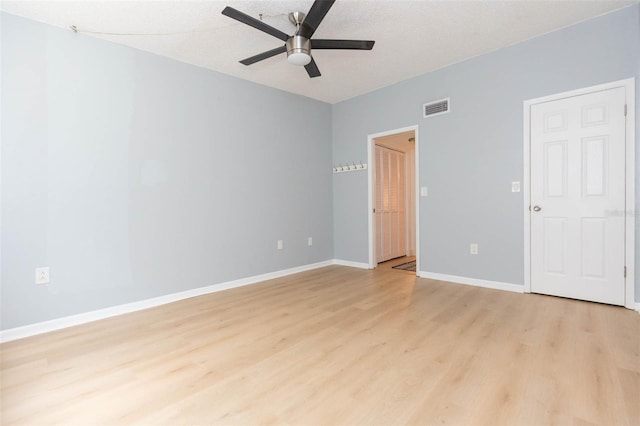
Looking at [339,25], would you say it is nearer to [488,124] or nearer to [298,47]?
[298,47]

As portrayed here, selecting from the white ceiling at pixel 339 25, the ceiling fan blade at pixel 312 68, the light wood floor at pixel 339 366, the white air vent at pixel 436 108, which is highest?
the white ceiling at pixel 339 25

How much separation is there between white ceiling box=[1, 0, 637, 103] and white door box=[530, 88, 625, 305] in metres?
0.87

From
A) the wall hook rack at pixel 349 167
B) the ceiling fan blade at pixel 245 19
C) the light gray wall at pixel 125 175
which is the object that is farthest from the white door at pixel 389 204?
the ceiling fan blade at pixel 245 19

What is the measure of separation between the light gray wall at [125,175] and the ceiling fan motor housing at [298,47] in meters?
1.53

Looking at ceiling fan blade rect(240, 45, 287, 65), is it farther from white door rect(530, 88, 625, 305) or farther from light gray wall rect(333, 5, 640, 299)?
white door rect(530, 88, 625, 305)

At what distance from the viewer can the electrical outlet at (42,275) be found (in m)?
2.54

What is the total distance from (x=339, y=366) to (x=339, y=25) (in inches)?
111

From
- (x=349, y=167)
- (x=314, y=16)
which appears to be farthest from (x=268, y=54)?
(x=349, y=167)

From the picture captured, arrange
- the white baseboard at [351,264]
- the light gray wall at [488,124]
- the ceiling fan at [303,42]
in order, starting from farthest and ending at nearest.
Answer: the white baseboard at [351,264] < the light gray wall at [488,124] < the ceiling fan at [303,42]

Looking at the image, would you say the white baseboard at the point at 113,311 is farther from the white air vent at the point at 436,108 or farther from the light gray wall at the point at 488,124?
the white air vent at the point at 436,108

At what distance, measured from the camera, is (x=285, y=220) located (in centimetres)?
442

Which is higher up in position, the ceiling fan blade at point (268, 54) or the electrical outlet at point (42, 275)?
the ceiling fan blade at point (268, 54)

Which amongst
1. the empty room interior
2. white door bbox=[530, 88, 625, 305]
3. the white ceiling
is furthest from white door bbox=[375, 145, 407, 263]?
white door bbox=[530, 88, 625, 305]

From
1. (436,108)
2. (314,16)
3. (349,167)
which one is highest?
(314,16)
